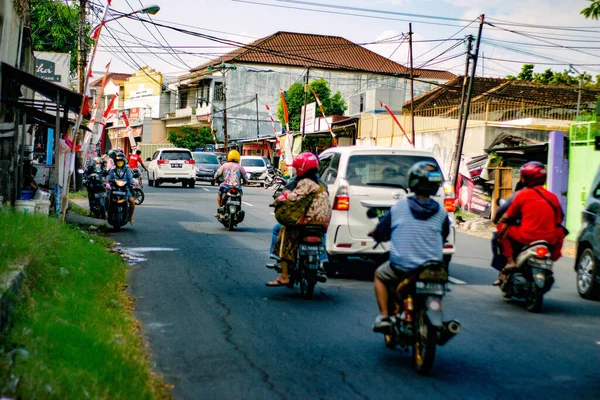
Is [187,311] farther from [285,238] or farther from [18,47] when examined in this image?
[18,47]

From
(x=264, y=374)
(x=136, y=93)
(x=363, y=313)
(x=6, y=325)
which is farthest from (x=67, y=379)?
(x=136, y=93)

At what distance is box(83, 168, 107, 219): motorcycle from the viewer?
1765 centimetres

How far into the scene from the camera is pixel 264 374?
589 centimetres

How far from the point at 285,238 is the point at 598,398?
14.8ft

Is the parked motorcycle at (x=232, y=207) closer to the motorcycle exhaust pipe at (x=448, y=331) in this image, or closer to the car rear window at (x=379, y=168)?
the car rear window at (x=379, y=168)

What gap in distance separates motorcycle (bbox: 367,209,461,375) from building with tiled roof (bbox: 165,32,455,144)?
196 feet

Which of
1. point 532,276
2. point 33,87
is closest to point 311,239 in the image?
point 532,276

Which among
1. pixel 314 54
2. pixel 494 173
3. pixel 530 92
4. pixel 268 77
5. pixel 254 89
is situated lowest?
pixel 494 173

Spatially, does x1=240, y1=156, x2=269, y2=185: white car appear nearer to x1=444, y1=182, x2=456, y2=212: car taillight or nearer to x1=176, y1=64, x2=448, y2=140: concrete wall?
x1=176, y1=64, x2=448, y2=140: concrete wall

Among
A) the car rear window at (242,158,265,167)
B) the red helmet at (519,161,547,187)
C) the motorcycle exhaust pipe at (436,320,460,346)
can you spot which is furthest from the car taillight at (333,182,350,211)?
the car rear window at (242,158,265,167)

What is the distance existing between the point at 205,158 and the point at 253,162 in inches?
110

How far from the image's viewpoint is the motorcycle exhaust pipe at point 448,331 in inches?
225

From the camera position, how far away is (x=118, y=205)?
16.2 meters

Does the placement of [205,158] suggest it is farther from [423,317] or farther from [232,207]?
[423,317]
